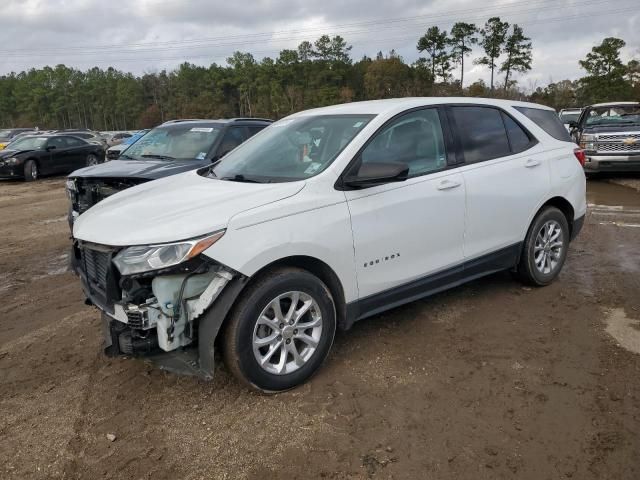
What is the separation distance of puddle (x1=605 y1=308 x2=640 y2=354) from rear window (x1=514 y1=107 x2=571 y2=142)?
5.88ft

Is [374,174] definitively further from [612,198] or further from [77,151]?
[77,151]

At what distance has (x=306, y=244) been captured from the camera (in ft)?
10.6

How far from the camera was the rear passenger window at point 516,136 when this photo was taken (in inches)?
187

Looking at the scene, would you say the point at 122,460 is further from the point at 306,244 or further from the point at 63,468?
the point at 306,244

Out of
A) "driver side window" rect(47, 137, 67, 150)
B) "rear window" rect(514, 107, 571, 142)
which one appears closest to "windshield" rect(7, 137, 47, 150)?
"driver side window" rect(47, 137, 67, 150)

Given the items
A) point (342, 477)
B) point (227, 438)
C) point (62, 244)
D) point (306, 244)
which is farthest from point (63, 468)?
point (62, 244)

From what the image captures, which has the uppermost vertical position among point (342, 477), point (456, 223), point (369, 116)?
point (369, 116)

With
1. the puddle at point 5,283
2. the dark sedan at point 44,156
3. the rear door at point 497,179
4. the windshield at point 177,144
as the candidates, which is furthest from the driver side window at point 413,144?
the dark sedan at point 44,156

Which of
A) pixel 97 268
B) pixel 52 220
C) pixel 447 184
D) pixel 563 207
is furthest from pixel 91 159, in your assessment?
pixel 447 184

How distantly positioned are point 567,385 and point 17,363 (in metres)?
3.85

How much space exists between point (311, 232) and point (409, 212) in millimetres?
871

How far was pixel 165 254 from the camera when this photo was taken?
2920 millimetres

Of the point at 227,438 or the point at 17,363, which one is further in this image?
the point at 17,363

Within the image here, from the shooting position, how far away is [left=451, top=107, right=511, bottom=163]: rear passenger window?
434 cm
